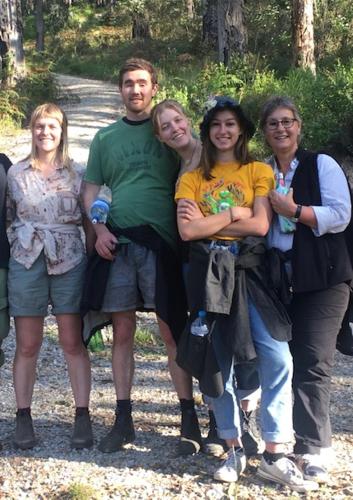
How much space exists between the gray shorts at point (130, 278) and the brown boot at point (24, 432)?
2.86 ft

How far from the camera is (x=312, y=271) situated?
3.48 meters

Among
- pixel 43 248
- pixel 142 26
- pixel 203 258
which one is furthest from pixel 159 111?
pixel 142 26

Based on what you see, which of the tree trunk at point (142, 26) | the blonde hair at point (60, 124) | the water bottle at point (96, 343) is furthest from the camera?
the tree trunk at point (142, 26)

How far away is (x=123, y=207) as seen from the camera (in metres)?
3.91

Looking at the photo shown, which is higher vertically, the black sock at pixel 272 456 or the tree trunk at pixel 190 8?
the tree trunk at pixel 190 8

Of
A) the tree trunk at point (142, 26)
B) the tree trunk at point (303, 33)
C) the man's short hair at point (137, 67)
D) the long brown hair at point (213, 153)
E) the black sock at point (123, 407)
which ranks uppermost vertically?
the tree trunk at point (142, 26)

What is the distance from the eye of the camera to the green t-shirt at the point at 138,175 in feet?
12.8

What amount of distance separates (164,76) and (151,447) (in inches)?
580

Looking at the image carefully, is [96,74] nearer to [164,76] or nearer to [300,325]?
[164,76]

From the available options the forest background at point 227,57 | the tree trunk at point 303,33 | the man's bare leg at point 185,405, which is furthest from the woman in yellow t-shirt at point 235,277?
the tree trunk at point 303,33

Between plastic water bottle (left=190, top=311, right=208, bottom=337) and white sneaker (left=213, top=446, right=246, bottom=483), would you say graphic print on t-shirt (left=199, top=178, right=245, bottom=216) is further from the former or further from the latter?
white sneaker (left=213, top=446, right=246, bottom=483)

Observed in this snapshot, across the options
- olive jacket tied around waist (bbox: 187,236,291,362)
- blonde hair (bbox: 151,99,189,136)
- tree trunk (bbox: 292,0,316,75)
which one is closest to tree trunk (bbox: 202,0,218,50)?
tree trunk (bbox: 292,0,316,75)

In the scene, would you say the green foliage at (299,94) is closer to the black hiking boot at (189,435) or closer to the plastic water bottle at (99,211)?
the plastic water bottle at (99,211)

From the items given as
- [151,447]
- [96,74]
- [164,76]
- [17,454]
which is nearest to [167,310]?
[151,447]
